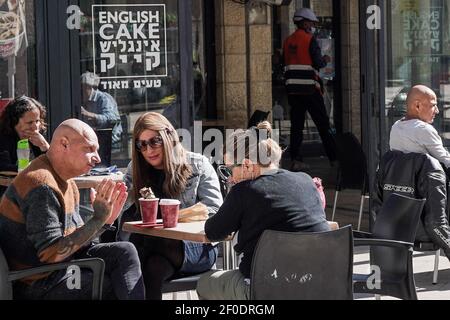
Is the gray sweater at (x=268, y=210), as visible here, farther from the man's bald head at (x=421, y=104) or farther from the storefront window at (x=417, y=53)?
the storefront window at (x=417, y=53)

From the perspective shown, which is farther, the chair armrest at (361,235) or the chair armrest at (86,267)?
the chair armrest at (361,235)

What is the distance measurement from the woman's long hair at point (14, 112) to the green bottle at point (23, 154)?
0.21m

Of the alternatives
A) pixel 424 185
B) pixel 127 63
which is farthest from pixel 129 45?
pixel 424 185

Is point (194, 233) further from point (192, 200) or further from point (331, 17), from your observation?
point (331, 17)

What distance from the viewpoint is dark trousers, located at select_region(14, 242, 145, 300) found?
16.6 feet

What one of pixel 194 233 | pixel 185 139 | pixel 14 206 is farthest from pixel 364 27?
pixel 14 206

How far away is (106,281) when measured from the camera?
5234 millimetres

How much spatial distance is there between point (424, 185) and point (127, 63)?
2619mm

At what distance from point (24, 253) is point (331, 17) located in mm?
9229

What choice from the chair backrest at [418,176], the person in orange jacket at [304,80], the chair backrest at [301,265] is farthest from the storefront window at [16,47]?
the person in orange jacket at [304,80]

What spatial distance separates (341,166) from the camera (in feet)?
29.9

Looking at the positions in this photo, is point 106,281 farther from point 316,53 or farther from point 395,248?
point 316,53

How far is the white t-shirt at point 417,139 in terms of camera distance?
7383 mm

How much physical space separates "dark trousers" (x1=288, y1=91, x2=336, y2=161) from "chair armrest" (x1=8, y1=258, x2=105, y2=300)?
7.47 m
